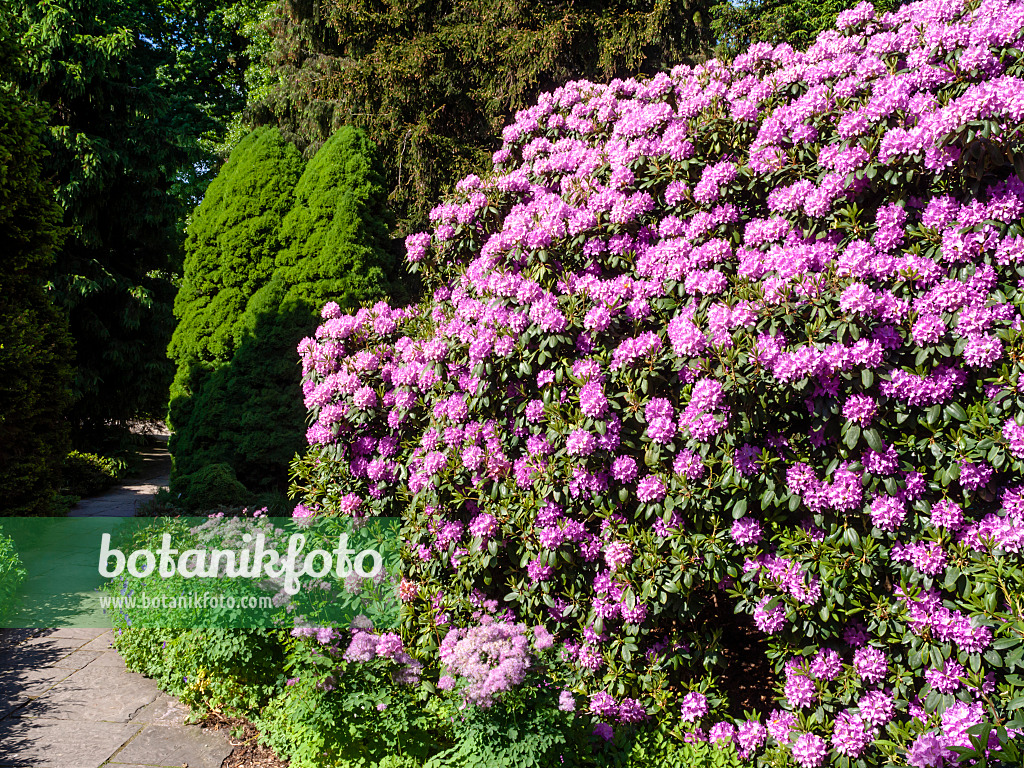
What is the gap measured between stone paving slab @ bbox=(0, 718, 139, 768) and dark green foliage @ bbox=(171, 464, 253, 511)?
10.4 feet

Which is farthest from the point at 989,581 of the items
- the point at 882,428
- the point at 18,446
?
A: the point at 18,446

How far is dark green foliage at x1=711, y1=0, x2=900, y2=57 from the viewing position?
14938 millimetres

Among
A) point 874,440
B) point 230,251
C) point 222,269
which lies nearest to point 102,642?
point 222,269

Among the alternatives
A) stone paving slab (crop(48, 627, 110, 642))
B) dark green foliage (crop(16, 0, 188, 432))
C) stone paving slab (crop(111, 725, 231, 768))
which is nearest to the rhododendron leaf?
stone paving slab (crop(111, 725, 231, 768))

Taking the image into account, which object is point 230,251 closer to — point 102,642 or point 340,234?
point 340,234

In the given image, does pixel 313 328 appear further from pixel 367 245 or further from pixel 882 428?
pixel 882 428

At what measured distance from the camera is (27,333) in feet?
22.6

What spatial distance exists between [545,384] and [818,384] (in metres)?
1.22

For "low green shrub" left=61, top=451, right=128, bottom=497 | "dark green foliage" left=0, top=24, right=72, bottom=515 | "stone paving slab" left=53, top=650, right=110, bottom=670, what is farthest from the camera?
"low green shrub" left=61, top=451, right=128, bottom=497

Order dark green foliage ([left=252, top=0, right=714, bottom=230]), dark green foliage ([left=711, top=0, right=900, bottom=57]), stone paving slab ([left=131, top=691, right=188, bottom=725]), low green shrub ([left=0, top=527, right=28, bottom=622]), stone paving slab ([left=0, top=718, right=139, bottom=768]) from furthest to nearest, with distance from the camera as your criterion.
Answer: dark green foliage ([left=711, top=0, right=900, bottom=57])
dark green foliage ([left=252, top=0, right=714, bottom=230])
low green shrub ([left=0, top=527, right=28, bottom=622])
stone paving slab ([left=131, top=691, right=188, bottom=725])
stone paving slab ([left=0, top=718, right=139, bottom=768])

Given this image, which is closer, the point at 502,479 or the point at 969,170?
the point at 969,170

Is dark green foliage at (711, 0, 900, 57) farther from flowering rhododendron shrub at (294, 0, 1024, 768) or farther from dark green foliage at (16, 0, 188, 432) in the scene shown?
flowering rhododendron shrub at (294, 0, 1024, 768)

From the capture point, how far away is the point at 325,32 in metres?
10.4

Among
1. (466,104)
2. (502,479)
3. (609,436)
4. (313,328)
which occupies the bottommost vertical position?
(502,479)
